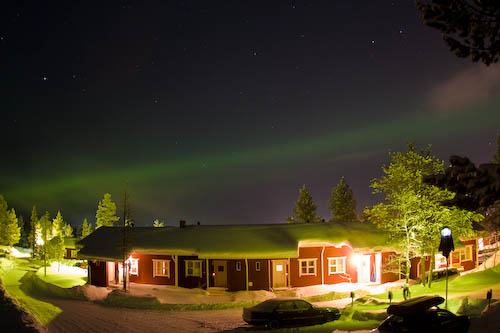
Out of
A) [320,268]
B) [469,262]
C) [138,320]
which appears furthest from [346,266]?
[138,320]

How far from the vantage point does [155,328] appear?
21531 millimetres

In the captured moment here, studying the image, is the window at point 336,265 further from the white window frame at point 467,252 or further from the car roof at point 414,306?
the car roof at point 414,306

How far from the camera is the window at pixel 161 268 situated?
115 ft

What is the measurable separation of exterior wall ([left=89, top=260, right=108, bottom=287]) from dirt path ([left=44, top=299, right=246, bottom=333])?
28.0 feet

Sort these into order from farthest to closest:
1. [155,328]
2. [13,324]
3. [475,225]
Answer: [475,225] < [155,328] < [13,324]

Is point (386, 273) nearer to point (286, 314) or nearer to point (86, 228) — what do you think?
point (286, 314)

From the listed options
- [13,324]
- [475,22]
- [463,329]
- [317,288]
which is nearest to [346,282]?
[317,288]

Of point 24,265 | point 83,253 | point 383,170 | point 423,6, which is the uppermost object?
point 423,6

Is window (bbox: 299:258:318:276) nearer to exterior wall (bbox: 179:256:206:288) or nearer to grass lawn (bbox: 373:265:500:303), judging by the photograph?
grass lawn (bbox: 373:265:500:303)

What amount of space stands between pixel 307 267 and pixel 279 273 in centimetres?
243

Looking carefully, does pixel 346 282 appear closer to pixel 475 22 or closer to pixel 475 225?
pixel 475 225

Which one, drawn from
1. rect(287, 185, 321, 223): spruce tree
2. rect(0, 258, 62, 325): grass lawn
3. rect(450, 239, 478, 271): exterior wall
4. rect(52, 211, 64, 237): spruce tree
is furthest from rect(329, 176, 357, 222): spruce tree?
rect(52, 211, 64, 237): spruce tree

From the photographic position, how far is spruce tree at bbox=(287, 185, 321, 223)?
2682 inches

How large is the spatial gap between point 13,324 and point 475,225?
43.1 meters
